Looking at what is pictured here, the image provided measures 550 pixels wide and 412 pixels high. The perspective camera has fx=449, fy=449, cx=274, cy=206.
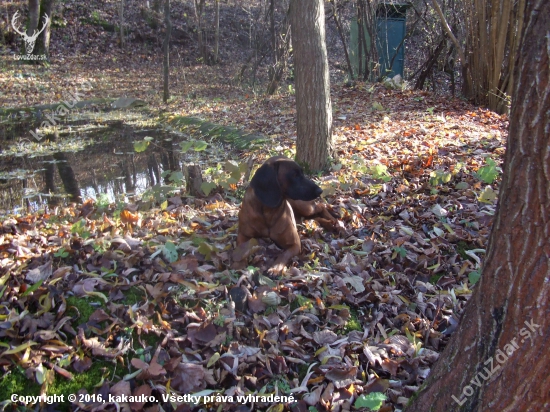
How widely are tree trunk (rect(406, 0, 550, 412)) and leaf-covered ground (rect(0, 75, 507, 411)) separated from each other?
2.74ft

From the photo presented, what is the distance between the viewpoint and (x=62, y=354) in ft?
9.50

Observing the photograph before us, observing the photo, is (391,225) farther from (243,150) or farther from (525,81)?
(243,150)

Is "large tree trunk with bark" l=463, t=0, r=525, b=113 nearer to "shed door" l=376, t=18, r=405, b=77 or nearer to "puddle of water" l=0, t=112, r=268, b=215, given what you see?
"shed door" l=376, t=18, r=405, b=77

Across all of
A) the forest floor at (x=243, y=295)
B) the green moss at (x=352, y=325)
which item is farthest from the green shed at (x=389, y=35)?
the green moss at (x=352, y=325)

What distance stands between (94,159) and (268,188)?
5.91m

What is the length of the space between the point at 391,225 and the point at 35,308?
3373mm

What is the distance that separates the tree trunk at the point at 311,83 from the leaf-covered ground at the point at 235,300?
58 centimetres

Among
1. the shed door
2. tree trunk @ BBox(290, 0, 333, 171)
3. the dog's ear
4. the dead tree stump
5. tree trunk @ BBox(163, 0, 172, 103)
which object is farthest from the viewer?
the shed door

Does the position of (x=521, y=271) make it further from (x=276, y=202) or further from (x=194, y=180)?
(x=194, y=180)

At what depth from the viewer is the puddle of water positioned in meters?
6.78

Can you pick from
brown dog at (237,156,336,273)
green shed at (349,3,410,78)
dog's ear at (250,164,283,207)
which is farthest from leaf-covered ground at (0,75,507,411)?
green shed at (349,3,410,78)

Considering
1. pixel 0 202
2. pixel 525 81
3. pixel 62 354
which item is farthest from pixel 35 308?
pixel 0 202

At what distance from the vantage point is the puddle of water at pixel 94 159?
22.2 feet

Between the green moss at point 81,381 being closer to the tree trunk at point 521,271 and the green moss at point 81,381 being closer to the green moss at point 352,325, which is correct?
the green moss at point 352,325
